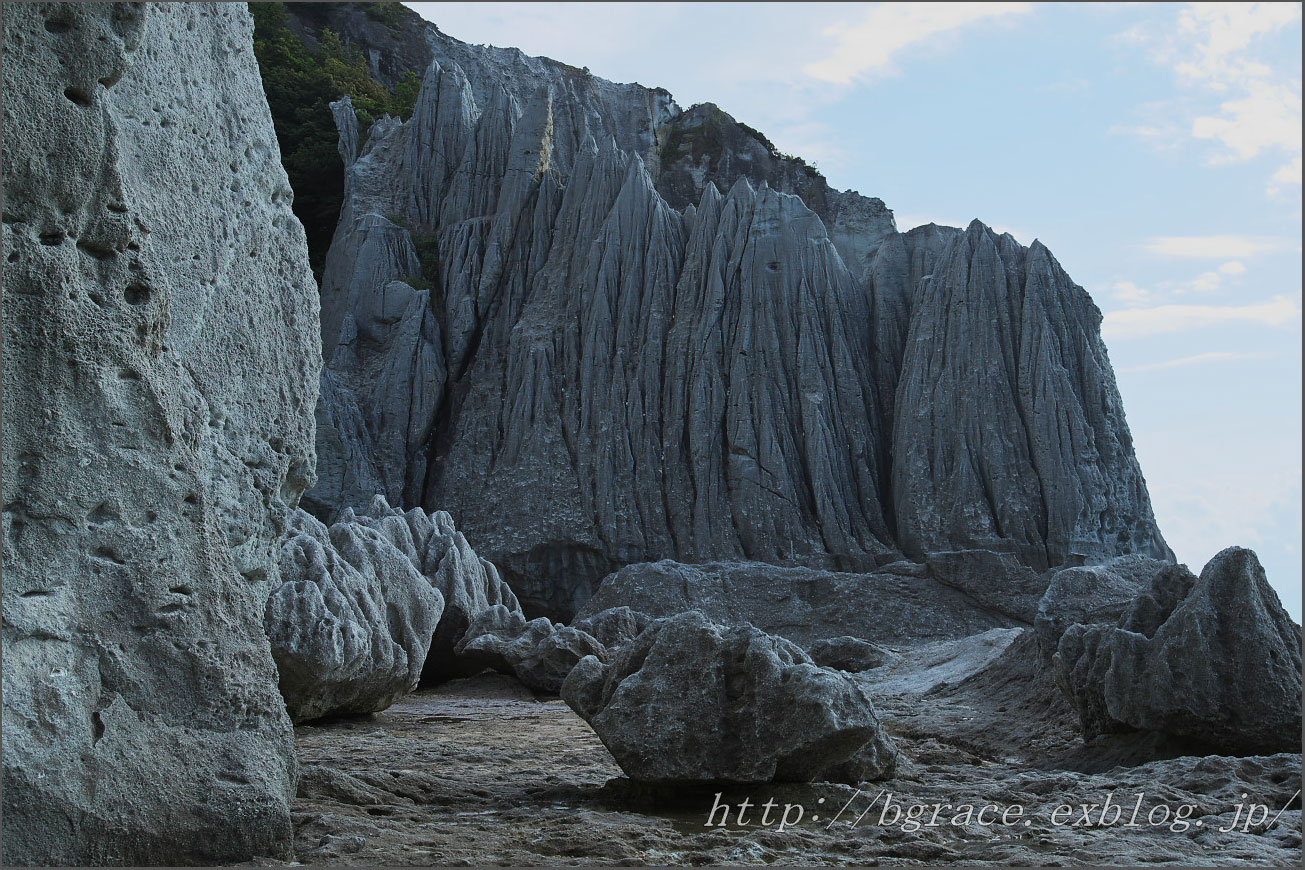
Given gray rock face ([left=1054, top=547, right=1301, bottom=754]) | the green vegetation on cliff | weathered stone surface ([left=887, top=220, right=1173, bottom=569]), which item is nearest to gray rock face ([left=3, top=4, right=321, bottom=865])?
gray rock face ([left=1054, top=547, right=1301, bottom=754])

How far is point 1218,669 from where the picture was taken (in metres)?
5.45

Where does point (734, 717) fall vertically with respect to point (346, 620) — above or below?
below

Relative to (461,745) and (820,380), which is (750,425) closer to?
(820,380)

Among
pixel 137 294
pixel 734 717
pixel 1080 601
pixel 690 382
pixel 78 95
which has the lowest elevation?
pixel 734 717

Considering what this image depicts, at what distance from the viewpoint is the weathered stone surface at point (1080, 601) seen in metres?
7.62

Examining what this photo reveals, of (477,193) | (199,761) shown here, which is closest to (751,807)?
(199,761)

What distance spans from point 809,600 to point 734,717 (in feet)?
39.8

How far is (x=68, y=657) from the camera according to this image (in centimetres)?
332

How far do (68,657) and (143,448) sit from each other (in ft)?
2.26

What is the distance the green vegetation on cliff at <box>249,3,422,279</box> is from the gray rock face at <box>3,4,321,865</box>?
77.9 ft

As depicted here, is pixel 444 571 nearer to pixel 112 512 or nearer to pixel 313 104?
pixel 112 512

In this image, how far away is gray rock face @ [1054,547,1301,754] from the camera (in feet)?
17.6

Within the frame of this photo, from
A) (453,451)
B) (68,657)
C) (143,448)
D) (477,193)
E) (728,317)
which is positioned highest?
(477,193)

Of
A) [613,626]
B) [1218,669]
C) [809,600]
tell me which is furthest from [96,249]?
[809,600]
